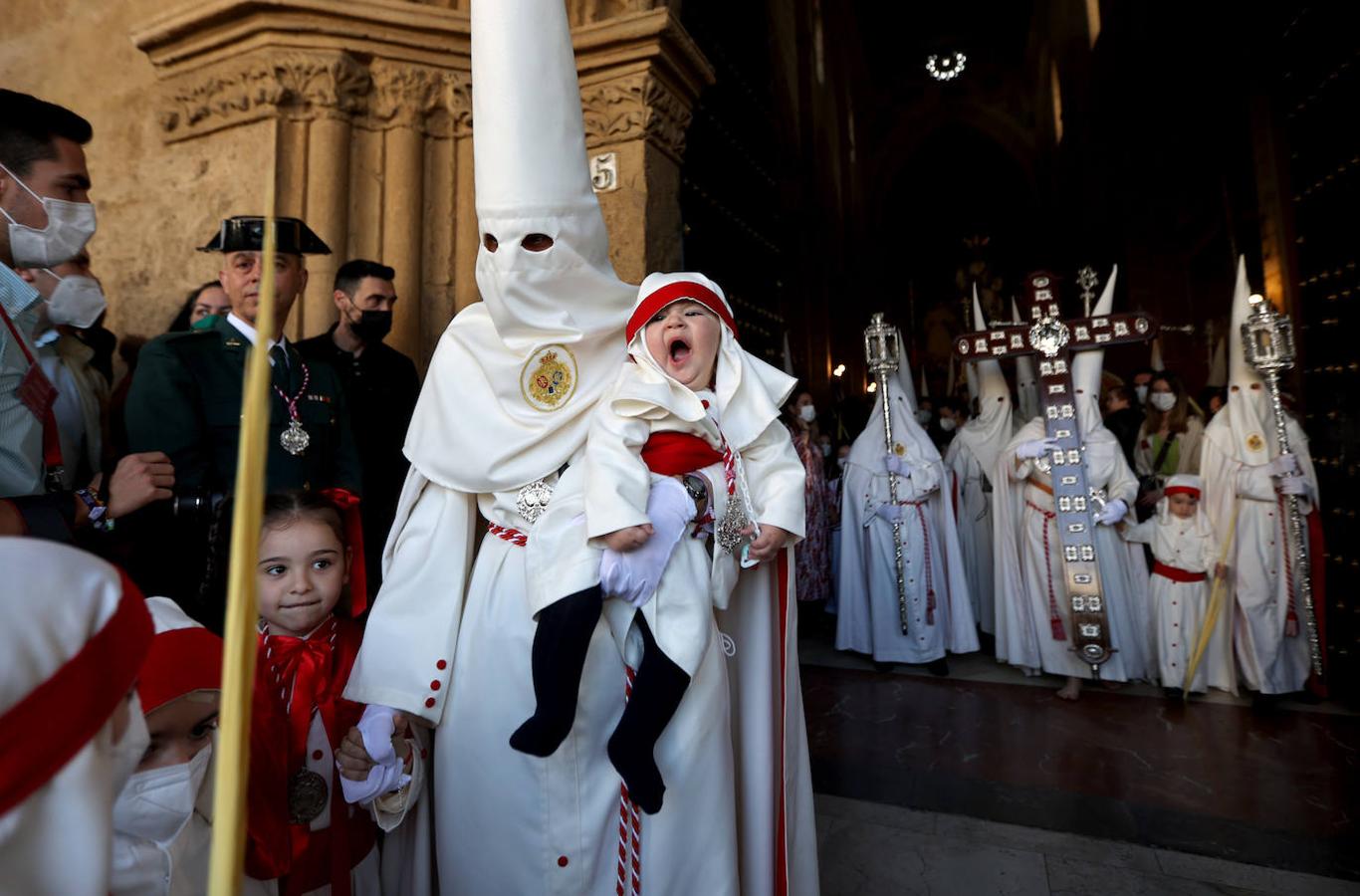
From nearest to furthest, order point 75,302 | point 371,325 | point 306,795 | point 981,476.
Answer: point 306,795
point 75,302
point 371,325
point 981,476

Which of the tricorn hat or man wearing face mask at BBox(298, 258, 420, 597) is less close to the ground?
the tricorn hat

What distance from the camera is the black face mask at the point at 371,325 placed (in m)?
2.79

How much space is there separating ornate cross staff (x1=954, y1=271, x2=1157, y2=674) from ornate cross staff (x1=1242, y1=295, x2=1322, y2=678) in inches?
21.5

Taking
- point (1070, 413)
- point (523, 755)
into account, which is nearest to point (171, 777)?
point (523, 755)

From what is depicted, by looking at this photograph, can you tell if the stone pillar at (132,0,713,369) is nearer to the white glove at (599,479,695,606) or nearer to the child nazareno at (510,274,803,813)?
the child nazareno at (510,274,803,813)

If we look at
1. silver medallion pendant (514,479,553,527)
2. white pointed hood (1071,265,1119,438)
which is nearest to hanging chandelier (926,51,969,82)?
white pointed hood (1071,265,1119,438)

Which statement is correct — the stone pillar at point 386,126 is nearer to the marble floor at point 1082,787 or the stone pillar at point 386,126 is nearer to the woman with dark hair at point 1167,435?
the marble floor at point 1082,787

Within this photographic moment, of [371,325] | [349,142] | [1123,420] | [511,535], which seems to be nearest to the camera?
[511,535]

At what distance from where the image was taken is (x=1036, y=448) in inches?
190

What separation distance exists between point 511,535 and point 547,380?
392mm

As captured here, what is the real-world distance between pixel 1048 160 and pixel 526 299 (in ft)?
55.6

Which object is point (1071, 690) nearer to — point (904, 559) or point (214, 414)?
point (904, 559)

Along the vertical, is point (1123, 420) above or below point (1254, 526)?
above

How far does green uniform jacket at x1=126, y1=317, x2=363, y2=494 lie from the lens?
205 centimetres
